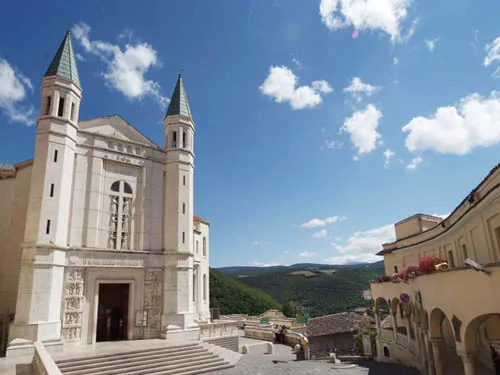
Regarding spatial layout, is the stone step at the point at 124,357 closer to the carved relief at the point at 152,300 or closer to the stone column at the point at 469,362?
the carved relief at the point at 152,300

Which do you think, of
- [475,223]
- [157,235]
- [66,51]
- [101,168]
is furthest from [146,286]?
[475,223]

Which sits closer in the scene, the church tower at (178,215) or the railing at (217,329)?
the church tower at (178,215)

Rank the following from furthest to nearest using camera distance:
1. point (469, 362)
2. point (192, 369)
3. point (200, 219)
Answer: point (200, 219)
point (192, 369)
point (469, 362)

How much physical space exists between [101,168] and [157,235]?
18.4 ft

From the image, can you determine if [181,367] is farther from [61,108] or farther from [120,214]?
[61,108]

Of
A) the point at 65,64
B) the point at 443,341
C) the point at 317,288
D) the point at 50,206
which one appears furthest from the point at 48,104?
the point at 317,288

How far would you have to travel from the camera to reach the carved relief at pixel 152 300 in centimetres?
2060

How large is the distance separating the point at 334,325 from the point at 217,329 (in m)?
21.0

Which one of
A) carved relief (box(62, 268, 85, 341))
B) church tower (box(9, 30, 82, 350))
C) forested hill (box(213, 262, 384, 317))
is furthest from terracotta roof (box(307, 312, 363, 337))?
forested hill (box(213, 262, 384, 317))

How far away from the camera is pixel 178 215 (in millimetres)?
23047

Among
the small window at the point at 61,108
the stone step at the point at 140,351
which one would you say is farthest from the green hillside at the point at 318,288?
the small window at the point at 61,108

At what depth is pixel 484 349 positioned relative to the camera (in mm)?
16750

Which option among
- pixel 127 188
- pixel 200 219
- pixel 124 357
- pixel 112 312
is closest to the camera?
pixel 124 357

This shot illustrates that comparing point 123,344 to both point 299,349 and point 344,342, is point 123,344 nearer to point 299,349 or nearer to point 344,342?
point 299,349
